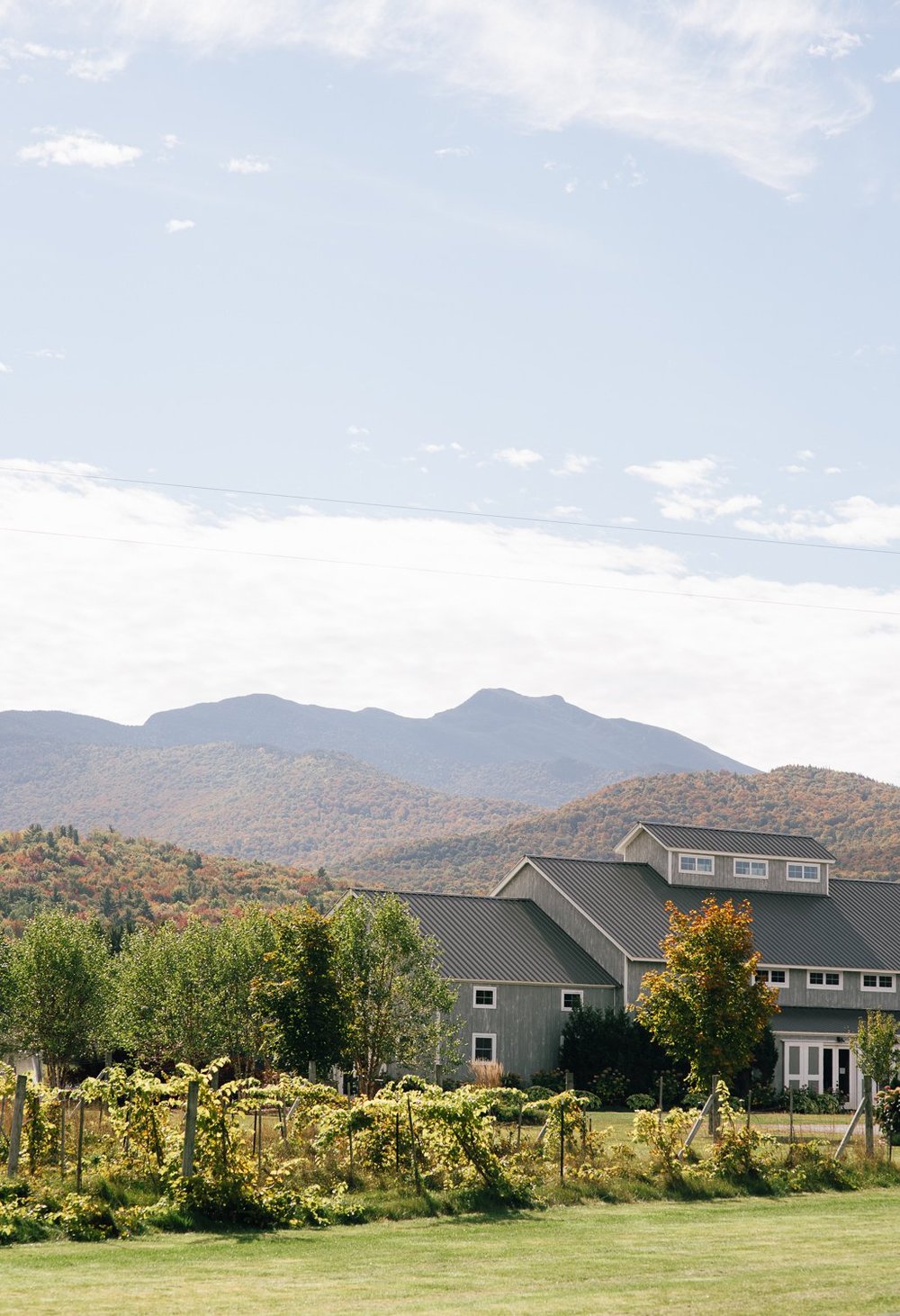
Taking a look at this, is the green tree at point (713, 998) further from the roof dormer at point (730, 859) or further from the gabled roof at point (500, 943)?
the roof dormer at point (730, 859)

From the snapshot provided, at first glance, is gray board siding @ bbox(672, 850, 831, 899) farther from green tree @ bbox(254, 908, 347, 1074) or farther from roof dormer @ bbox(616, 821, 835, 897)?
green tree @ bbox(254, 908, 347, 1074)

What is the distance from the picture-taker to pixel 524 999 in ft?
185

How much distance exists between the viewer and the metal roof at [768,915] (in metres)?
59.8

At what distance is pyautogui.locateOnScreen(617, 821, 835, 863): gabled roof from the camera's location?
64.5 metres

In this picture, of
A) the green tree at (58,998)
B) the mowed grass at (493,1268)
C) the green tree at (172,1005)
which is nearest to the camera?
the mowed grass at (493,1268)

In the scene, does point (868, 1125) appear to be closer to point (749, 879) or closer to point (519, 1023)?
point (519, 1023)

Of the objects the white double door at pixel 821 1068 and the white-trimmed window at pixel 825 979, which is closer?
the white double door at pixel 821 1068

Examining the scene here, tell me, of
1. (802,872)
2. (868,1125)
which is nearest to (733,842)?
(802,872)

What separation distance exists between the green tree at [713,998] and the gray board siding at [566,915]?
671 inches

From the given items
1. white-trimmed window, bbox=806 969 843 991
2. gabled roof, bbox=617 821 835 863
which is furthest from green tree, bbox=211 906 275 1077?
white-trimmed window, bbox=806 969 843 991

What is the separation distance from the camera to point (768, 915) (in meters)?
63.0

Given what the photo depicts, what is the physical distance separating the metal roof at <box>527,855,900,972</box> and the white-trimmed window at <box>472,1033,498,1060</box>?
6033mm

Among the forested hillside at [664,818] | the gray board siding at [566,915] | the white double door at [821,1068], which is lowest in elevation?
the white double door at [821,1068]

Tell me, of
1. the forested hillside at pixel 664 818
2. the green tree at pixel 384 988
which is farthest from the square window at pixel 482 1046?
the forested hillside at pixel 664 818
